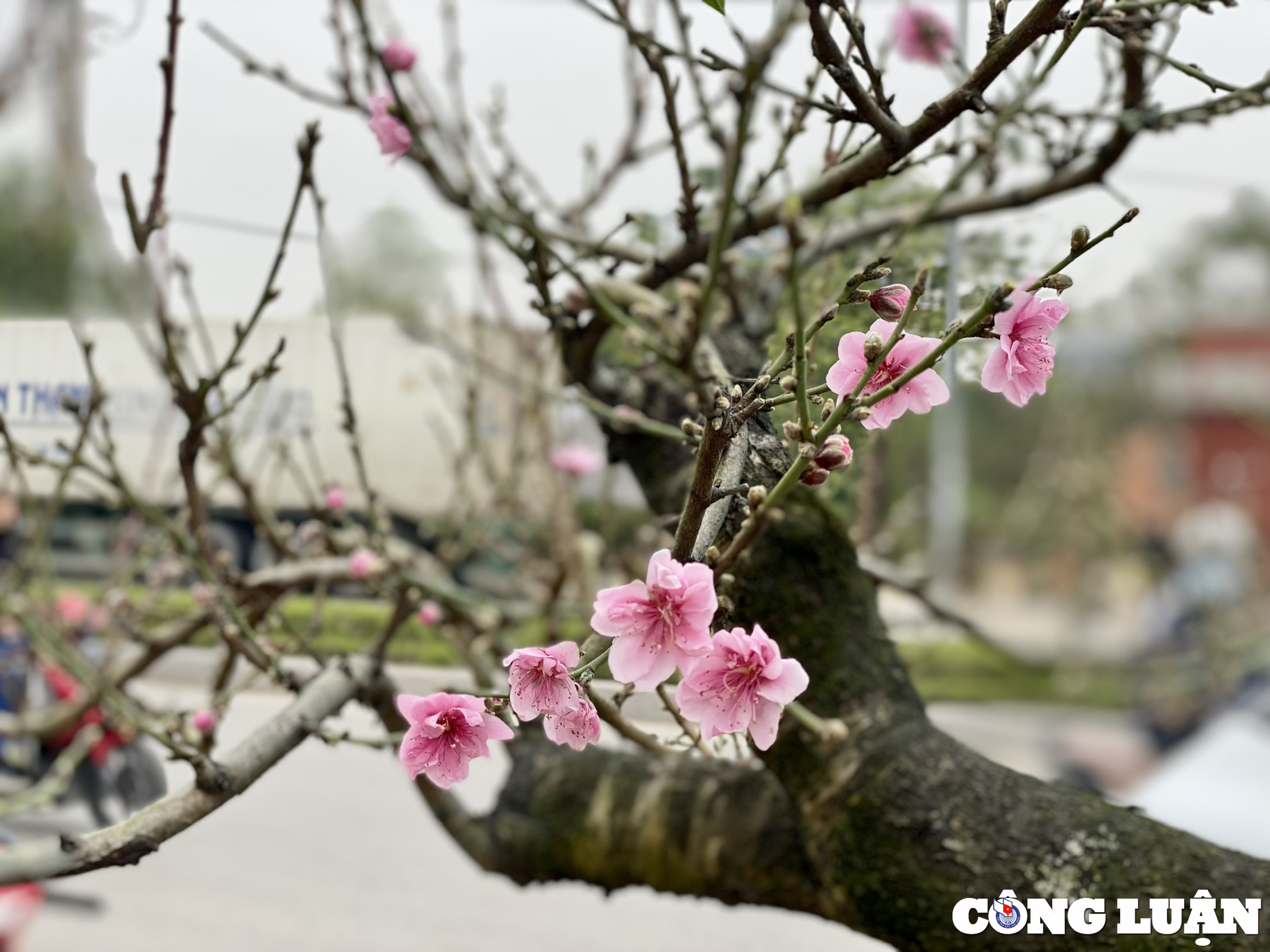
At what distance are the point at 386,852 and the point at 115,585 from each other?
22.3 inches

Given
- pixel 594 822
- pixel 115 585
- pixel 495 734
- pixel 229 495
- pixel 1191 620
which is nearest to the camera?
pixel 495 734

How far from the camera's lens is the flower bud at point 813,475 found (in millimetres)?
431

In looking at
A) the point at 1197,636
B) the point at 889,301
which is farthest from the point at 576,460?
the point at 1197,636

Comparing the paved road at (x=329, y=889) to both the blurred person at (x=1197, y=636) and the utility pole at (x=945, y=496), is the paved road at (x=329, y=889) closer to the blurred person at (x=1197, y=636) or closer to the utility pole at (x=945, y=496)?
the blurred person at (x=1197, y=636)

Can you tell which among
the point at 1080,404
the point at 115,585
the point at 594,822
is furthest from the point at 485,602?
the point at 1080,404

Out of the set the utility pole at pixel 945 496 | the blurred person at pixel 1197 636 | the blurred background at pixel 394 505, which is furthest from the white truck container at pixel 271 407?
the utility pole at pixel 945 496

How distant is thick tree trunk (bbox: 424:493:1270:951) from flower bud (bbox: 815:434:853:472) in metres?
0.28

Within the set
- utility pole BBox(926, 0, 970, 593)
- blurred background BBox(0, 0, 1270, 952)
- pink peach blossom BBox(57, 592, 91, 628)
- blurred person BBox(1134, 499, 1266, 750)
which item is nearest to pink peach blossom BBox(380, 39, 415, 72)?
blurred background BBox(0, 0, 1270, 952)

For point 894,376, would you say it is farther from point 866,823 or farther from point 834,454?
point 866,823

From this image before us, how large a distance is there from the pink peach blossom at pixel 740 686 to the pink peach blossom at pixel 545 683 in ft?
0.14

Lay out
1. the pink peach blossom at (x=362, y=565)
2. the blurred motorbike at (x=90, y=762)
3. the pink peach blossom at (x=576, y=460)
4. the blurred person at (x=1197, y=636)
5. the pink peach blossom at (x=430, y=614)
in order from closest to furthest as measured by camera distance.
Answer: the pink peach blossom at (x=362, y=565)
the pink peach blossom at (x=430, y=614)
the blurred motorbike at (x=90, y=762)
the pink peach blossom at (x=576, y=460)
the blurred person at (x=1197, y=636)

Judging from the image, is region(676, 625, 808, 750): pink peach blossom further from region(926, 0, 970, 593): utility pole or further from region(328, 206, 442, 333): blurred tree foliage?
region(926, 0, 970, 593): utility pole

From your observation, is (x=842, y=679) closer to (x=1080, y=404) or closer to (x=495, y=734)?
(x=495, y=734)

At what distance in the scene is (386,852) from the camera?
1.60 meters
